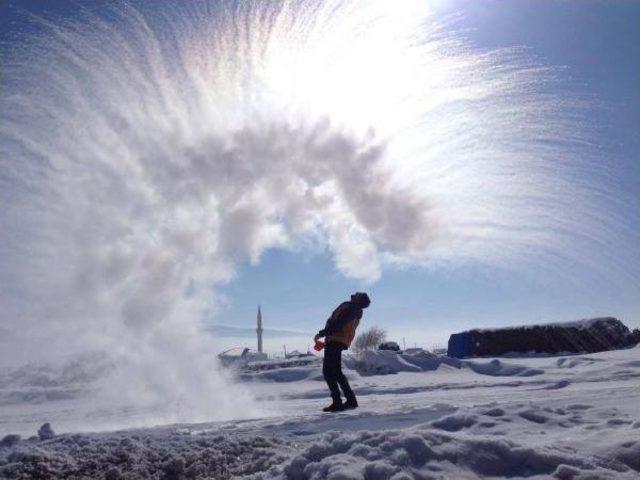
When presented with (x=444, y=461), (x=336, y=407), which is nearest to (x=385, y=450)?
(x=444, y=461)

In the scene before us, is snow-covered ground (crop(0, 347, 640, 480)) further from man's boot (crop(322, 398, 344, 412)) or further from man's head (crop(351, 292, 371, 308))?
man's head (crop(351, 292, 371, 308))

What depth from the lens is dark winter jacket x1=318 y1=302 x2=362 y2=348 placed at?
8156mm

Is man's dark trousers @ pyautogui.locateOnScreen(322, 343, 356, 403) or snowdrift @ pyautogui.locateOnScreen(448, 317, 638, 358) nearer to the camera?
man's dark trousers @ pyautogui.locateOnScreen(322, 343, 356, 403)

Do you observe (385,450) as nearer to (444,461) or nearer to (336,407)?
(444,461)

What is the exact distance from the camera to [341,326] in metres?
8.15

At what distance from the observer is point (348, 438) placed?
3799 mm

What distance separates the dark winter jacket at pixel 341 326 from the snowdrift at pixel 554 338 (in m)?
24.4

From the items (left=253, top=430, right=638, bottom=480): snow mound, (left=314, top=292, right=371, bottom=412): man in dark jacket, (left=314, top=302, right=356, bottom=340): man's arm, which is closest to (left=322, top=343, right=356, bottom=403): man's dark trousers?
(left=314, top=292, right=371, bottom=412): man in dark jacket

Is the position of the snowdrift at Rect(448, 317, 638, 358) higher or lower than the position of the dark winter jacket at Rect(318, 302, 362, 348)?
higher

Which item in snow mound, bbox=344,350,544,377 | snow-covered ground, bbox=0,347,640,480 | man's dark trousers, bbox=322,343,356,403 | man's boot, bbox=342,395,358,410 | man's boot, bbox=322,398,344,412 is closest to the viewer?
snow-covered ground, bbox=0,347,640,480

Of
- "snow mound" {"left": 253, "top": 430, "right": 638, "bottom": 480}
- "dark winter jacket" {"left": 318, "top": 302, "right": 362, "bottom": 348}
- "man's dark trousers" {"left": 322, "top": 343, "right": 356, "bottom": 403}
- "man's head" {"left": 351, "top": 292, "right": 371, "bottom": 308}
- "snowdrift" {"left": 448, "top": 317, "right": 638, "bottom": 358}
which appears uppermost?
"snowdrift" {"left": 448, "top": 317, "right": 638, "bottom": 358}

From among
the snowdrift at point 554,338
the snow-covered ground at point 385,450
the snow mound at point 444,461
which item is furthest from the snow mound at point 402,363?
the snow mound at point 444,461

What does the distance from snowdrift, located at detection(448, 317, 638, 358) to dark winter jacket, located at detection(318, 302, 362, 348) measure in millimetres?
24432

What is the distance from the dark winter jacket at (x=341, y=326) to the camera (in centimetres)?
816
